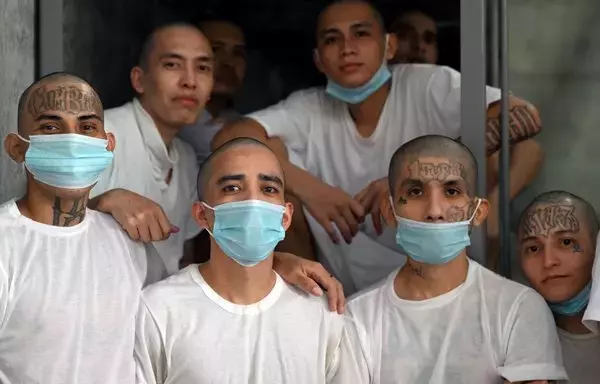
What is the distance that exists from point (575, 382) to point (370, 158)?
80 centimetres

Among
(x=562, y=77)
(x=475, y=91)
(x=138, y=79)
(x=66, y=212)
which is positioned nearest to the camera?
(x=66, y=212)

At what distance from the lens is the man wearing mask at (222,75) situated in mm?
2695

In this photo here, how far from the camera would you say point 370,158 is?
2459 millimetres

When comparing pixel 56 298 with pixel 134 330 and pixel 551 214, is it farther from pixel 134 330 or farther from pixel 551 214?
pixel 551 214

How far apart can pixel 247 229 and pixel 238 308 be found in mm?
184

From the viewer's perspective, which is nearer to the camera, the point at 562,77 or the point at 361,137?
the point at 361,137

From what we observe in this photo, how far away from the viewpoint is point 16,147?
2012mm

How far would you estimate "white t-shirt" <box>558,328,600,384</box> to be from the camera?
2072 millimetres

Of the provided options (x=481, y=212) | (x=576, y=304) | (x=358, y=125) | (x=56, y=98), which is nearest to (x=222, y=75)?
(x=358, y=125)

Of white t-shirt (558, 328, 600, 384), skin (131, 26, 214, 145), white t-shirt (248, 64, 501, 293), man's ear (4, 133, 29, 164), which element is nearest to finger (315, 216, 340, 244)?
white t-shirt (248, 64, 501, 293)

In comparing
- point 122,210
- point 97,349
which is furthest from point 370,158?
point 97,349

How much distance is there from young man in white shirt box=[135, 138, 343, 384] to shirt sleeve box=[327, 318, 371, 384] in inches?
0.7

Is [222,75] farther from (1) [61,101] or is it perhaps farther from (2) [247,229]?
(2) [247,229]

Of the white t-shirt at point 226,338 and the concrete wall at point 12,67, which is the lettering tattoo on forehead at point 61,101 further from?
the white t-shirt at point 226,338
